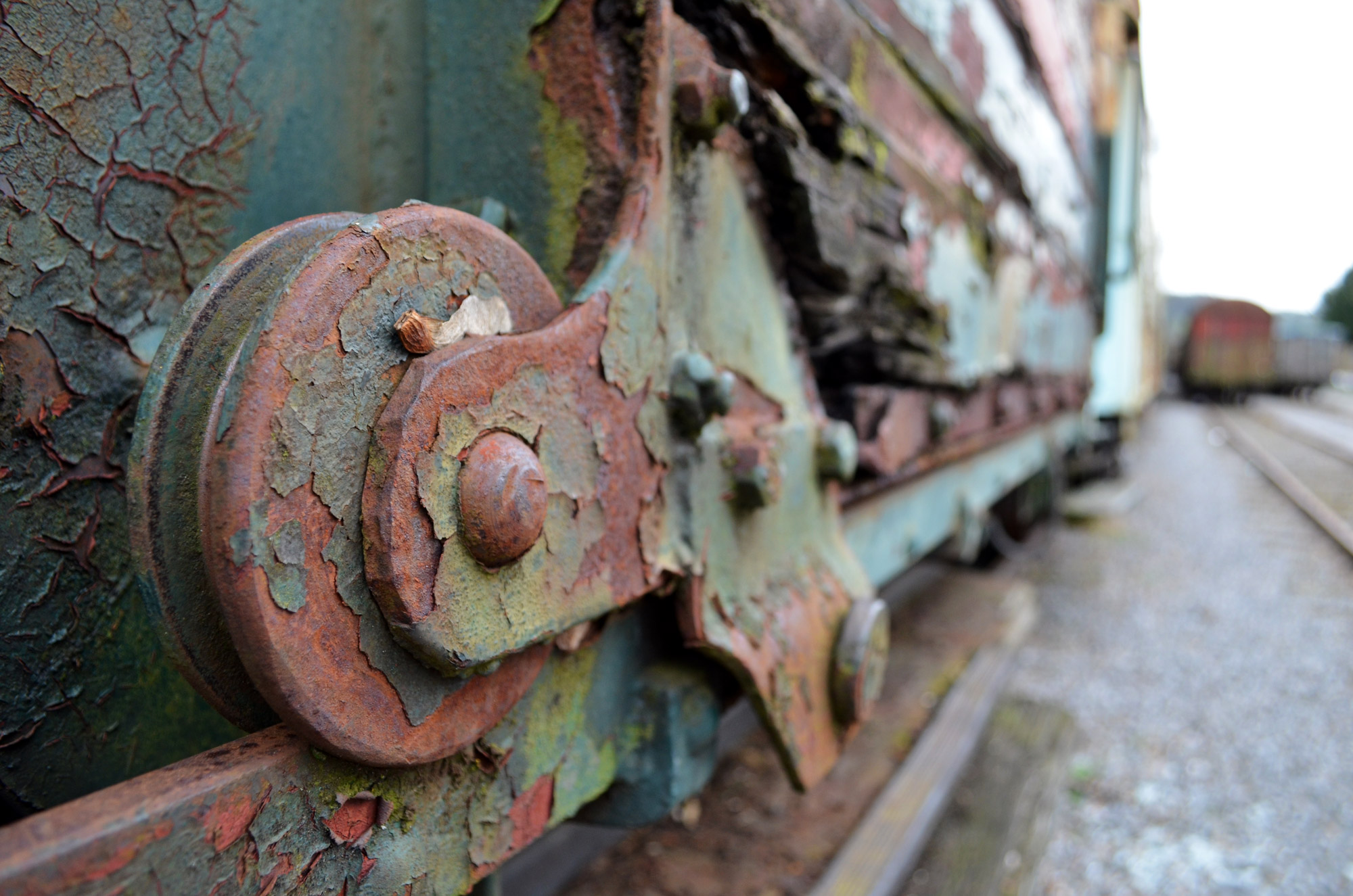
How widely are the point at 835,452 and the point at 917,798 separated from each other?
94cm

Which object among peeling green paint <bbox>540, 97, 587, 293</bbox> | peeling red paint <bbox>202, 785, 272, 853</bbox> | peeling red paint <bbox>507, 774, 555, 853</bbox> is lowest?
peeling red paint <bbox>507, 774, 555, 853</bbox>

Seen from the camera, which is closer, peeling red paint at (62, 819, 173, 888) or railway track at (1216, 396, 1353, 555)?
peeling red paint at (62, 819, 173, 888)

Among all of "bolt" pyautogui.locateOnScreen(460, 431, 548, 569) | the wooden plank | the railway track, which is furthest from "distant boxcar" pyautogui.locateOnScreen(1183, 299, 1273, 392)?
"bolt" pyautogui.locateOnScreen(460, 431, 548, 569)

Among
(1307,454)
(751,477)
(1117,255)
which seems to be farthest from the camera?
(1307,454)

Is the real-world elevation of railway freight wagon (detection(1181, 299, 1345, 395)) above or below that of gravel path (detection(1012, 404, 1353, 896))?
above

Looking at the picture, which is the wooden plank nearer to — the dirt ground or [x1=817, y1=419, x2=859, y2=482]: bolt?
the dirt ground

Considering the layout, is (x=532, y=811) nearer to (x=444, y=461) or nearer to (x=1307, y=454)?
(x=444, y=461)

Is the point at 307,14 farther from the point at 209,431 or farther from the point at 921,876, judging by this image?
the point at 921,876

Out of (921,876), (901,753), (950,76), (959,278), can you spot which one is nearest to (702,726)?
(921,876)

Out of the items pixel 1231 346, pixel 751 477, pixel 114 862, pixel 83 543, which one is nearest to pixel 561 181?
pixel 751 477

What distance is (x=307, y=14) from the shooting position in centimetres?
85

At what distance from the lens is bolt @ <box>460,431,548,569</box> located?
604 millimetres

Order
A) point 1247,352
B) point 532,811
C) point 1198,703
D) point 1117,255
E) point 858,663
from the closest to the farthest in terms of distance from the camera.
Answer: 1. point 532,811
2. point 858,663
3. point 1198,703
4. point 1117,255
5. point 1247,352

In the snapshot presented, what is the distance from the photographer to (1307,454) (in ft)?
33.1
